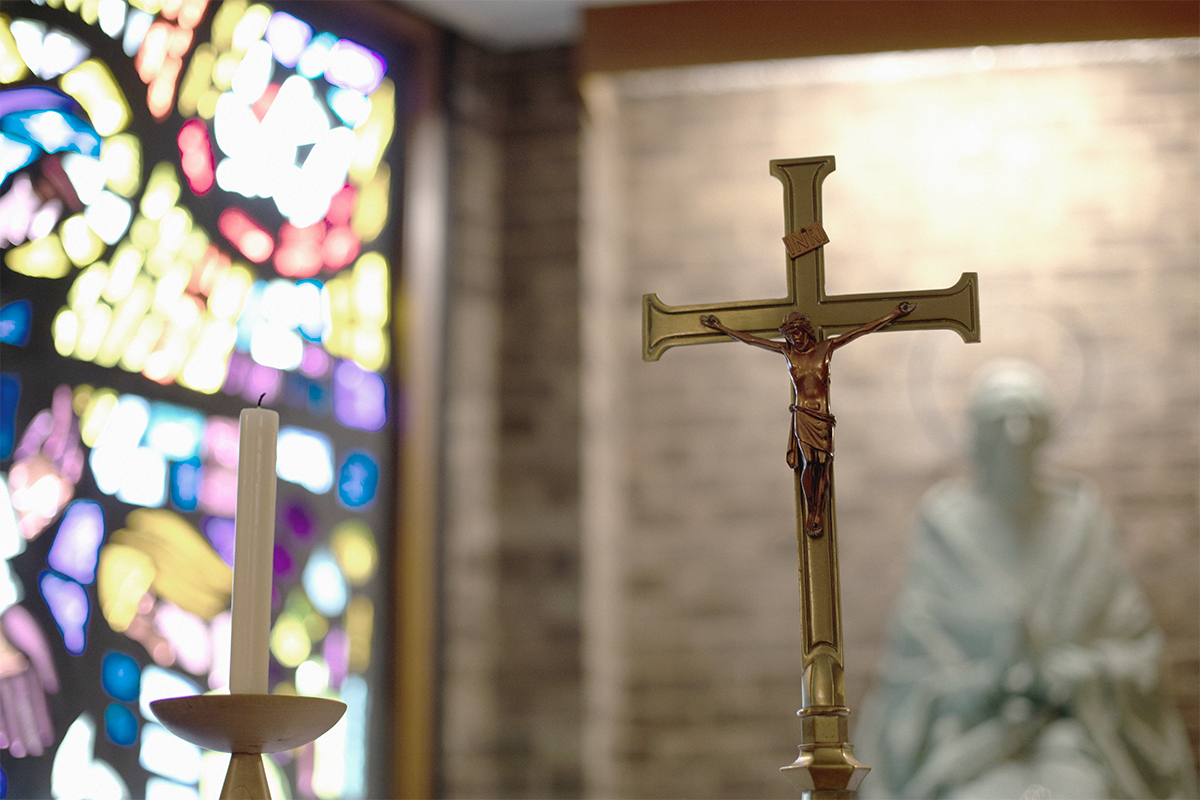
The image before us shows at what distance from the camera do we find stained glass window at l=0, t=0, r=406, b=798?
374 cm

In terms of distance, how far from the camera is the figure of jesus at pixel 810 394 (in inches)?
61.7

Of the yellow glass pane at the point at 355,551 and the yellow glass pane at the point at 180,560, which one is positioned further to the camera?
the yellow glass pane at the point at 355,551

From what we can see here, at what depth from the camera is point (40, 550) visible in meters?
3.67

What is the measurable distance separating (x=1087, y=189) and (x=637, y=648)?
7.72 ft

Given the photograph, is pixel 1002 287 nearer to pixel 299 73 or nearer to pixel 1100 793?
pixel 1100 793

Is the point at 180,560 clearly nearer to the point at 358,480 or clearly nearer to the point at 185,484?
the point at 185,484

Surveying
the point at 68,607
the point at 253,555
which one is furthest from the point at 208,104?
the point at 253,555

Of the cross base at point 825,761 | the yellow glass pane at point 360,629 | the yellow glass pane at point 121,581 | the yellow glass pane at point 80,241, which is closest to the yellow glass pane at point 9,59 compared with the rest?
the yellow glass pane at point 80,241

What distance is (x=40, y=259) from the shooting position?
3.82m

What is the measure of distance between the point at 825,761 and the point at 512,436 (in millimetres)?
3690

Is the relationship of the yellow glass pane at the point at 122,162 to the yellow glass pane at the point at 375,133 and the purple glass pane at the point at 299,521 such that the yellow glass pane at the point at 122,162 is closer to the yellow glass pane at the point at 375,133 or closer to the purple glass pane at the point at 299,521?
the yellow glass pane at the point at 375,133

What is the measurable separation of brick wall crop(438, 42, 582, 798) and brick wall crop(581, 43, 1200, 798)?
109 millimetres

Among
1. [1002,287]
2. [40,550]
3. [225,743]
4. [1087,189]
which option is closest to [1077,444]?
[1002,287]

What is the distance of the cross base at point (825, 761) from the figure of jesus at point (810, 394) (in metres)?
0.21
